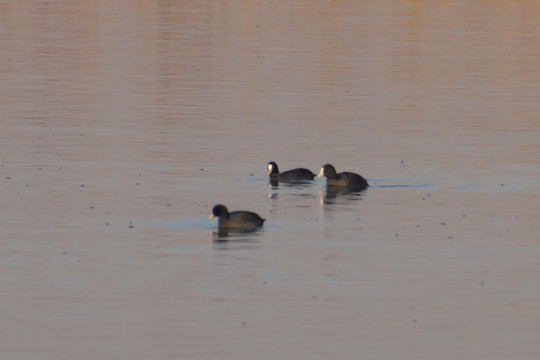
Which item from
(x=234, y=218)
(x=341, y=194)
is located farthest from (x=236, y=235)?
(x=341, y=194)

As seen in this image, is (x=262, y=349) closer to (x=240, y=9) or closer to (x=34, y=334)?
(x=34, y=334)

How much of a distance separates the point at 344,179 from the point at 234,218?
440 centimetres

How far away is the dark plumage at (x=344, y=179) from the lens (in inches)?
1021

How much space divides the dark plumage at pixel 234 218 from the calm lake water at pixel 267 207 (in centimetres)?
28

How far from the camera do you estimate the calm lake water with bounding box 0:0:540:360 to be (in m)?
16.1

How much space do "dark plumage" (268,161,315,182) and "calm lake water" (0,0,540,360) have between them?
0.95 ft

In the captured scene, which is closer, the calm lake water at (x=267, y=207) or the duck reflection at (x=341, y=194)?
the calm lake water at (x=267, y=207)

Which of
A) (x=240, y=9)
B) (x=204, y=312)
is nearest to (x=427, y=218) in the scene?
(x=204, y=312)

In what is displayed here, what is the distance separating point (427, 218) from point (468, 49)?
120 feet

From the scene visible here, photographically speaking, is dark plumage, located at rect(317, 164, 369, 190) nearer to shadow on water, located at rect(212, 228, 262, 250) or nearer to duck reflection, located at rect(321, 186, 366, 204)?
duck reflection, located at rect(321, 186, 366, 204)

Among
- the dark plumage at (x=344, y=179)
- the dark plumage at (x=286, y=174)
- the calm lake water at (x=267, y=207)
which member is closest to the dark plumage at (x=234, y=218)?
the calm lake water at (x=267, y=207)

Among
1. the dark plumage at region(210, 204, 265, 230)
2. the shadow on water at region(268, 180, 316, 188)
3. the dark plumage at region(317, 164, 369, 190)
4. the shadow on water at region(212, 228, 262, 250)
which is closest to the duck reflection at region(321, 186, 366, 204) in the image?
the dark plumage at region(317, 164, 369, 190)

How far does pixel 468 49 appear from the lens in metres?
59.2

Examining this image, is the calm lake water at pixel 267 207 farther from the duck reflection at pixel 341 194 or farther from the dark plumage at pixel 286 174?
the dark plumage at pixel 286 174
